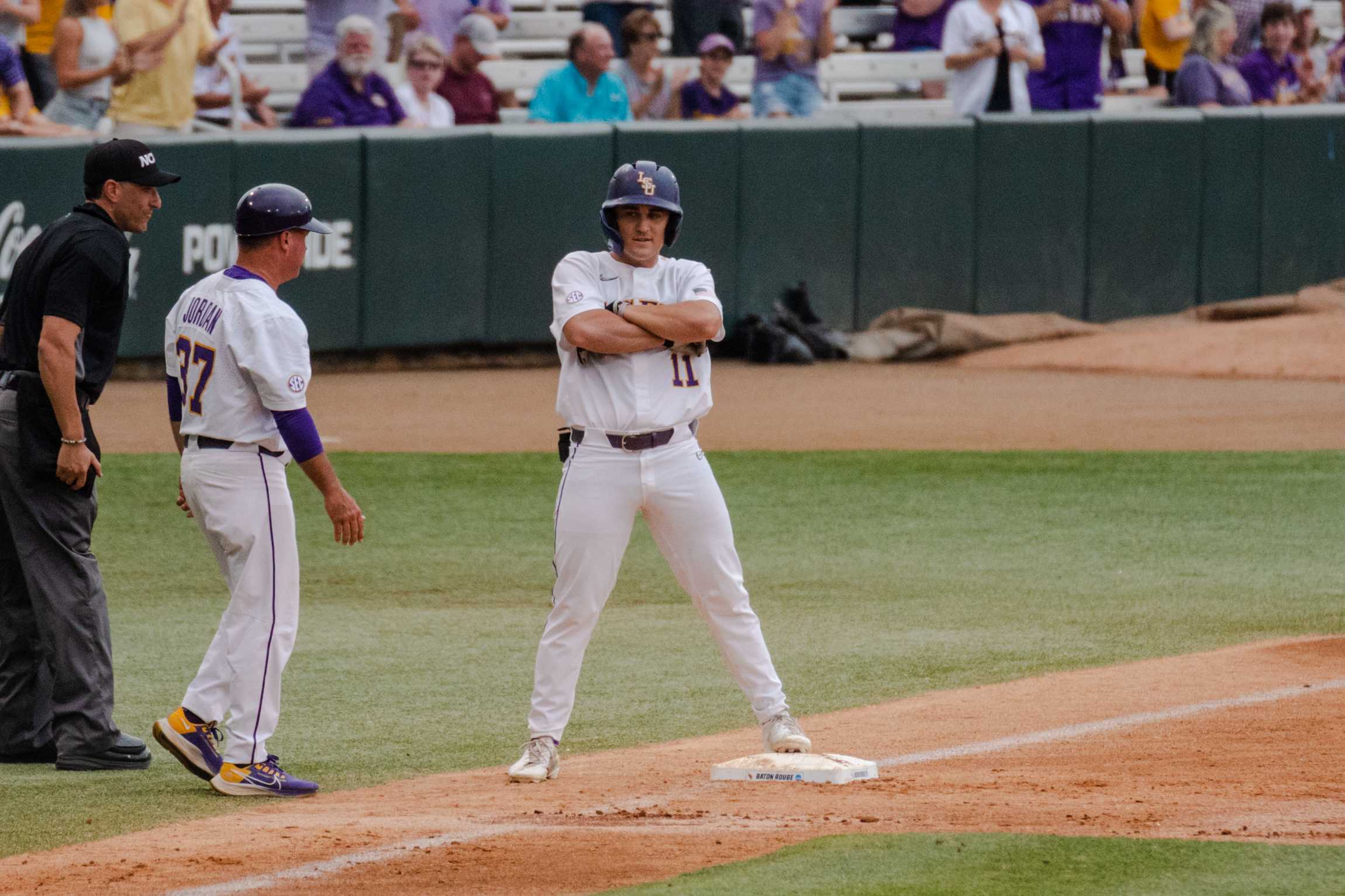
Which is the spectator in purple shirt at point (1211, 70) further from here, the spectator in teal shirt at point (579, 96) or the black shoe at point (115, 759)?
the black shoe at point (115, 759)

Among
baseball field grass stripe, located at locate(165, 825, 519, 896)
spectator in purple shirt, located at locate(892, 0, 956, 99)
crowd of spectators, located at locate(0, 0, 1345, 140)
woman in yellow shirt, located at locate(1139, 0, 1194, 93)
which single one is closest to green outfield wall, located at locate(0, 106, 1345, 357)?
crowd of spectators, located at locate(0, 0, 1345, 140)

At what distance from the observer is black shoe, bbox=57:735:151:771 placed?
6.03m

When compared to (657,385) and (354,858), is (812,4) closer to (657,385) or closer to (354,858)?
(657,385)

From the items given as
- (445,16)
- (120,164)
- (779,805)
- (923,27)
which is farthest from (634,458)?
(923,27)

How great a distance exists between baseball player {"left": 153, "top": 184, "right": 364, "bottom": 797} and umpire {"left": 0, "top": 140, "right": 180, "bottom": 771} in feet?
1.26

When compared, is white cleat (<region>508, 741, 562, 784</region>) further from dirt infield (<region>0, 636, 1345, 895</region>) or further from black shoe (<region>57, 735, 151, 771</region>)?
black shoe (<region>57, 735, 151, 771</region>)

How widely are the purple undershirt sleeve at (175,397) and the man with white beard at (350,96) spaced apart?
360 inches

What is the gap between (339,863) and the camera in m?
4.77

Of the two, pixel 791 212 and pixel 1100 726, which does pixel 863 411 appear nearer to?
pixel 791 212

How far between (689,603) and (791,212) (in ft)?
26.4

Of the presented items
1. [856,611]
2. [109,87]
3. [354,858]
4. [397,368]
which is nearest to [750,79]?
[397,368]

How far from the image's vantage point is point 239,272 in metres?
5.64

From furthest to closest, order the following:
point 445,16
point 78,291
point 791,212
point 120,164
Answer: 1. point 791,212
2. point 445,16
3. point 120,164
4. point 78,291

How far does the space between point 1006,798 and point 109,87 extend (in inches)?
409
